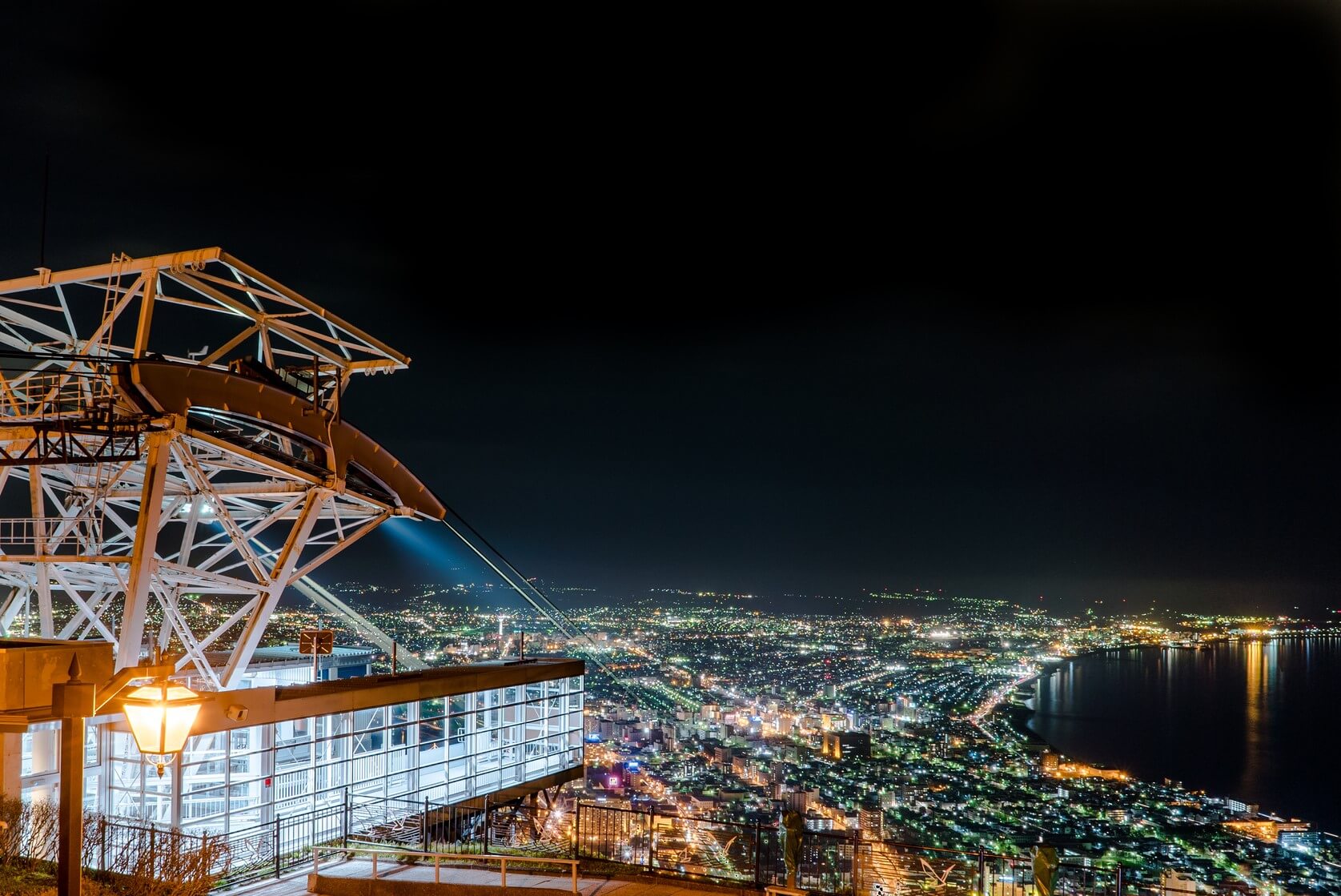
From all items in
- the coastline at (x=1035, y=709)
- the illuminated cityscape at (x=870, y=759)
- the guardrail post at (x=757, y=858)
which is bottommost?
the coastline at (x=1035, y=709)

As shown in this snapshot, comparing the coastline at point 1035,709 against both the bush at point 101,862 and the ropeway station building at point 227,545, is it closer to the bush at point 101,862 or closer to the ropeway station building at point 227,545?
the ropeway station building at point 227,545

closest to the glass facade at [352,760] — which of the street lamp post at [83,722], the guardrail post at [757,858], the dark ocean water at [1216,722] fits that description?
the guardrail post at [757,858]

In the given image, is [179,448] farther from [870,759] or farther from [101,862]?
[870,759]

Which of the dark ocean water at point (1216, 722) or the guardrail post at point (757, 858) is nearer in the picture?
the guardrail post at point (757, 858)

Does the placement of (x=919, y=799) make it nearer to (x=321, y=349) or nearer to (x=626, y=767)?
(x=626, y=767)

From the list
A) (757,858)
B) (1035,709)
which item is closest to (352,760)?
(757,858)

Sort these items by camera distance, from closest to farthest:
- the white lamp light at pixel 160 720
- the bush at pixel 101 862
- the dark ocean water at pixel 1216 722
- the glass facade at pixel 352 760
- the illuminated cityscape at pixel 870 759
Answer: the white lamp light at pixel 160 720, the bush at pixel 101 862, the glass facade at pixel 352 760, the illuminated cityscape at pixel 870 759, the dark ocean water at pixel 1216 722

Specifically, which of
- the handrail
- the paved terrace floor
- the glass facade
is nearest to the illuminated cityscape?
the paved terrace floor
